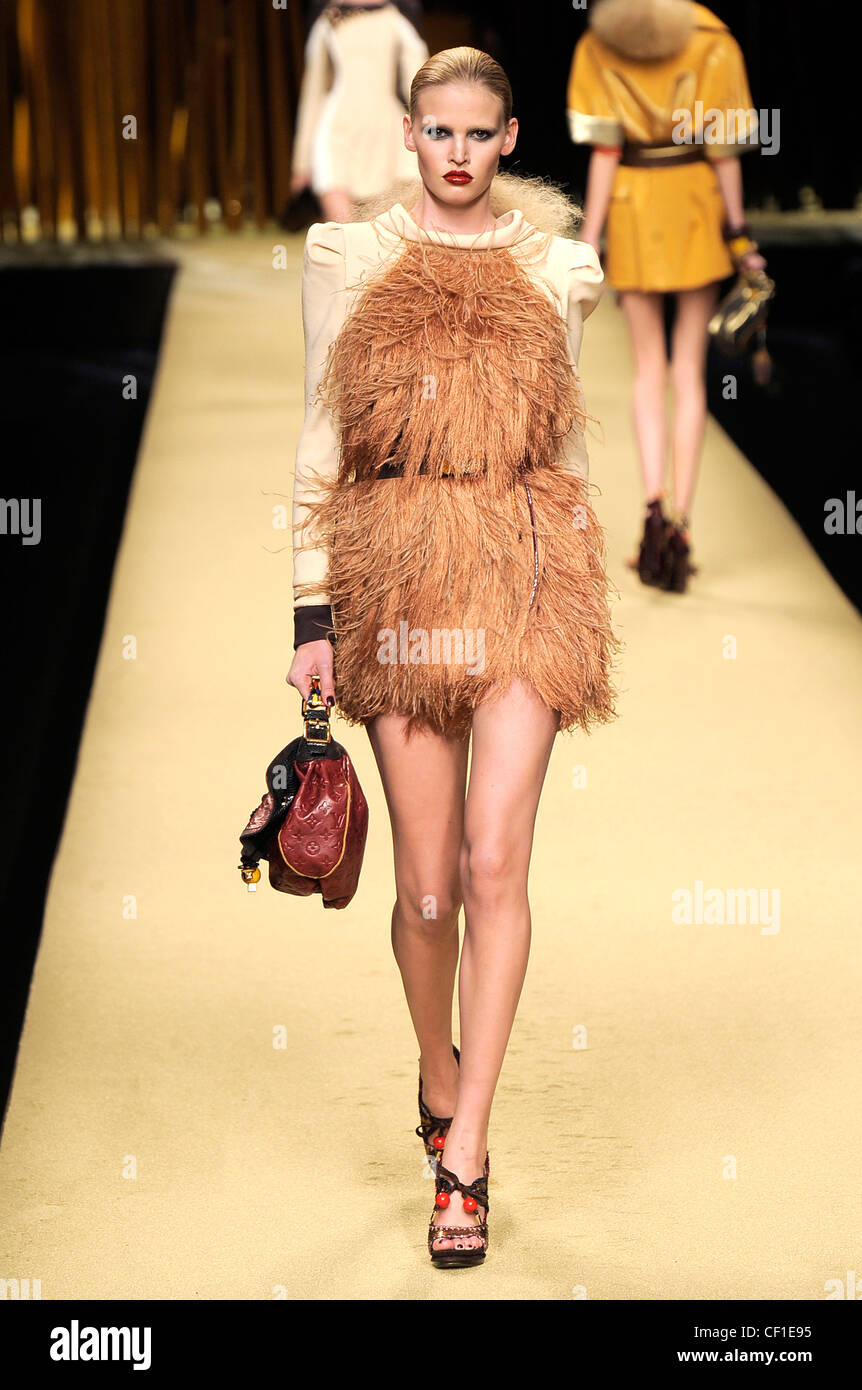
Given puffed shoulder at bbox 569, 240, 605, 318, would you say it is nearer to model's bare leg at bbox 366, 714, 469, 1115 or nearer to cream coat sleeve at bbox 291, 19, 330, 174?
model's bare leg at bbox 366, 714, 469, 1115

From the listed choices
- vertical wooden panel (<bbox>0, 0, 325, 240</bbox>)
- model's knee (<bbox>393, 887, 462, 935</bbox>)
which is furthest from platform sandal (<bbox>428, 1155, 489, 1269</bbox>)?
vertical wooden panel (<bbox>0, 0, 325, 240</bbox>)

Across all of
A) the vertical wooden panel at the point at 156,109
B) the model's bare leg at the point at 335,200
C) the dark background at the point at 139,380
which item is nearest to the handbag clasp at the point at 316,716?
the dark background at the point at 139,380

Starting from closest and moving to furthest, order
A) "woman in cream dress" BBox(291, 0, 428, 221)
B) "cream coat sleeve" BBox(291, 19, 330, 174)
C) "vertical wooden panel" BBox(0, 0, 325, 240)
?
"woman in cream dress" BBox(291, 0, 428, 221)
"cream coat sleeve" BBox(291, 19, 330, 174)
"vertical wooden panel" BBox(0, 0, 325, 240)

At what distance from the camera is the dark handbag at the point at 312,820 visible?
2.32 metres

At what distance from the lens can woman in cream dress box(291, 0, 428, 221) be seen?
5.71 m

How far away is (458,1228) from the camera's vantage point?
7.68ft

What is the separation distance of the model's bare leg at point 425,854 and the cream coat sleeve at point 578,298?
1.19 ft

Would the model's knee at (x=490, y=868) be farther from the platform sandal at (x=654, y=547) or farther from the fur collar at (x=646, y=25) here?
the fur collar at (x=646, y=25)

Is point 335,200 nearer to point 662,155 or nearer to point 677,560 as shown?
point 662,155

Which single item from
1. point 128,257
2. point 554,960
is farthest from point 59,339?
point 554,960

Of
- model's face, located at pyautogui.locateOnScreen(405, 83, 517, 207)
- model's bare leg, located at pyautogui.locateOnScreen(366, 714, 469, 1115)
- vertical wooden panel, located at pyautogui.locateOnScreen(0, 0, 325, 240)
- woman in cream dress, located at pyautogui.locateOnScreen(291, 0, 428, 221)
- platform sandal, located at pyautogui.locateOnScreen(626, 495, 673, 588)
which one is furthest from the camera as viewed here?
vertical wooden panel, located at pyautogui.locateOnScreen(0, 0, 325, 240)

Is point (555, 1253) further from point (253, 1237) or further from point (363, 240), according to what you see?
point (363, 240)

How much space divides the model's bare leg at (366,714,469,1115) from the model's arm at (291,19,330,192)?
377cm

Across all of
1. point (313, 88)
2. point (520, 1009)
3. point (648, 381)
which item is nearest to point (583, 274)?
point (520, 1009)
